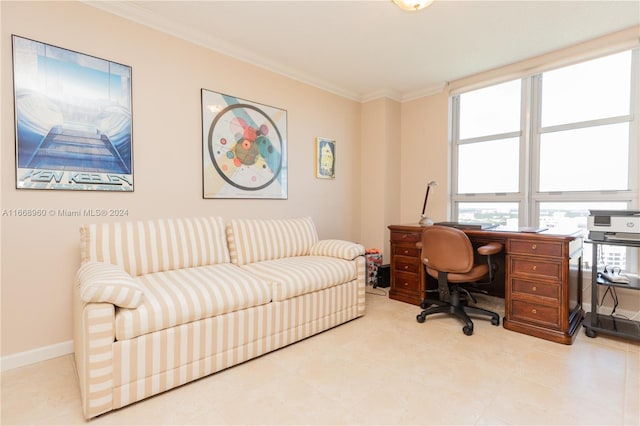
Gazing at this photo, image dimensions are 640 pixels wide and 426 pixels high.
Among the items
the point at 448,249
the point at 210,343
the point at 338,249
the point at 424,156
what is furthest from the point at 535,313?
the point at 210,343

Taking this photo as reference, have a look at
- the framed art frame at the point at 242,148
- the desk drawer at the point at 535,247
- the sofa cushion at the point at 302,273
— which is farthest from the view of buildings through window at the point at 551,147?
the framed art frame at the point at 242,148

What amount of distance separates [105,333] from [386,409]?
4.63ft

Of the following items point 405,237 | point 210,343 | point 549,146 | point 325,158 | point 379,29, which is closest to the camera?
point 210,343

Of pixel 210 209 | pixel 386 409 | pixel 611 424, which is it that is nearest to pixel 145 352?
pixel 386 409

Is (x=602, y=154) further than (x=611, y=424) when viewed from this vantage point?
Yes

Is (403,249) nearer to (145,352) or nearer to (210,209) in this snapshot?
(210,209)

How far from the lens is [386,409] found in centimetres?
154

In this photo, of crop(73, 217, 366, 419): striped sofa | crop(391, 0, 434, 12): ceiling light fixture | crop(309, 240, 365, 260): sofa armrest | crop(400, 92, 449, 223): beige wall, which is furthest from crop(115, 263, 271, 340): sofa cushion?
crop(400, 92, 449, 223): beige wall

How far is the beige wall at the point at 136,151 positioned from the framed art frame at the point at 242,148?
8 cm

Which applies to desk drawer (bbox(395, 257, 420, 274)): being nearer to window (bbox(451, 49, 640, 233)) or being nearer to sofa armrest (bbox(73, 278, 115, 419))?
window (bbox(451, 49, 640, 233))

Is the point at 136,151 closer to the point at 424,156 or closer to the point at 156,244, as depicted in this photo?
the point at 156,244

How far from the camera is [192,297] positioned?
1784 millimetres

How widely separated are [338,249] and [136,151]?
1.84m

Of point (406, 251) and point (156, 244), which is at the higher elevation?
point (156, 244)
